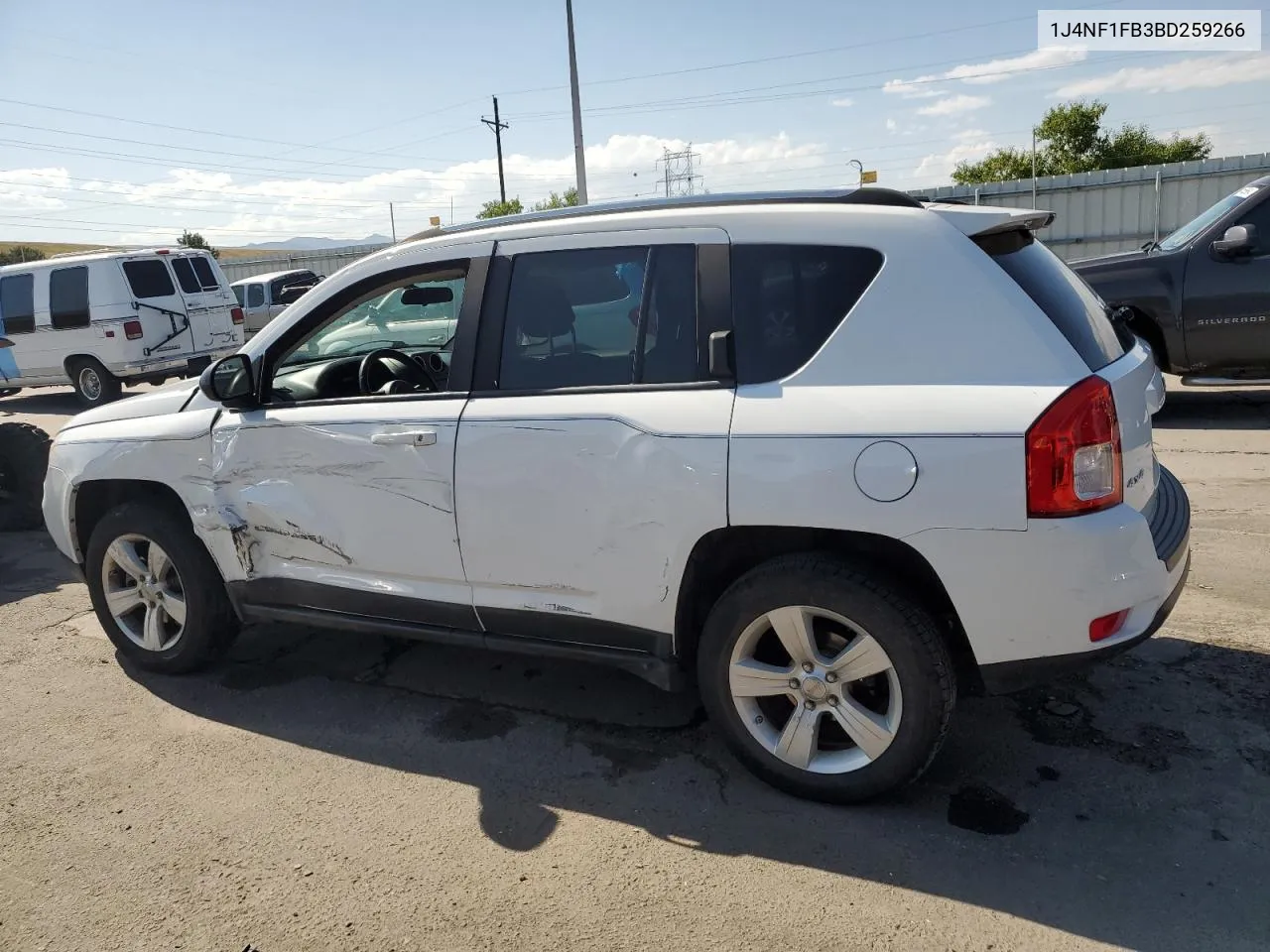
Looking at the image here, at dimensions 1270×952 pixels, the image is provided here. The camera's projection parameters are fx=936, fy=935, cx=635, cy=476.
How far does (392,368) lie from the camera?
13.8ft

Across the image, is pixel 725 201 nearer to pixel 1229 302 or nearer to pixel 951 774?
pixel 951 774

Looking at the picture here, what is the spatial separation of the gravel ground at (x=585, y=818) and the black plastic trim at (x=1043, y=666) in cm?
46

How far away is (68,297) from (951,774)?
1414 centimetres

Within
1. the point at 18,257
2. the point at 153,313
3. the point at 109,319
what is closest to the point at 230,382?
the point at 153,313

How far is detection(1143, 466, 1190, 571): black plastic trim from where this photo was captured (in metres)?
2.73

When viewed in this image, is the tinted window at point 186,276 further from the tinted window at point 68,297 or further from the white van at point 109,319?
the tinted window at point 68,297

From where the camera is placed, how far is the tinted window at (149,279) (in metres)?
13.1

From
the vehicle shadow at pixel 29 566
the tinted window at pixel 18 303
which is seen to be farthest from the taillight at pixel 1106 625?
the tinted window at pixel 18 303

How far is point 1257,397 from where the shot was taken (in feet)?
29.0

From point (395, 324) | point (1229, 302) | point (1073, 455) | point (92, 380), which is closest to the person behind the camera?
point (1073, 455)

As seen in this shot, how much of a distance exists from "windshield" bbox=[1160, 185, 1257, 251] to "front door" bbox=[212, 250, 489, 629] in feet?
22.3

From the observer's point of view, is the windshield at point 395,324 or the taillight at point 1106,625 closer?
the taillight at point 1106,625

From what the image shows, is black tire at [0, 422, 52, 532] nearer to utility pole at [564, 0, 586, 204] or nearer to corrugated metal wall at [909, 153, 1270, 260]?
corrugated metal wall at [909, 153, 1270, 260]

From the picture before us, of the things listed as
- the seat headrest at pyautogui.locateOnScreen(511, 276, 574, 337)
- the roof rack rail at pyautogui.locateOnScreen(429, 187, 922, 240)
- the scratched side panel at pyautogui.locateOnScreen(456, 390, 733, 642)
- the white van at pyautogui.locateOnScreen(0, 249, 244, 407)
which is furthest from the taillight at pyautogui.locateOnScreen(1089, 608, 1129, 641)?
the white van at pyautogui.locateOnScreen(0, 249, 244, 407)
